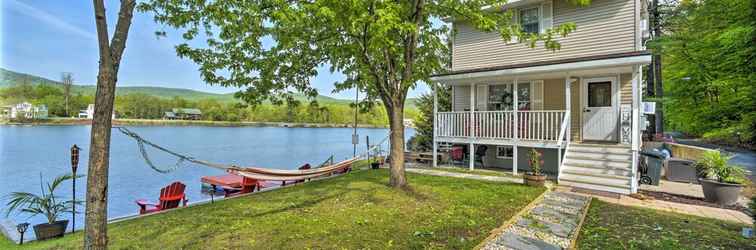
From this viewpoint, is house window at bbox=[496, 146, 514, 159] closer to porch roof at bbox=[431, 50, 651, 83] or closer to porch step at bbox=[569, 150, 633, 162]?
porch step at bbox=[569, 150, 633, 162]

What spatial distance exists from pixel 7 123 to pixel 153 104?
13.0 meters

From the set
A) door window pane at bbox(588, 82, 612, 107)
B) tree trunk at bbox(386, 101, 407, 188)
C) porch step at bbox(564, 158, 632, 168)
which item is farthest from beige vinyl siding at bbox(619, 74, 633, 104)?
tree trunk at bbox(386, 101, 407, 188)

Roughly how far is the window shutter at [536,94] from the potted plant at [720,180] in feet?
12.9

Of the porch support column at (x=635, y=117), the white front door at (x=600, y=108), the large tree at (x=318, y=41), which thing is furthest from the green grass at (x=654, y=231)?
the white front door at (x=600, y=108)

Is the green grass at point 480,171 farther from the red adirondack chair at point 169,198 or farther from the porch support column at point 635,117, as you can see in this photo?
the red adirondack chair at point 169,198

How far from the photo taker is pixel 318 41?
6.29m

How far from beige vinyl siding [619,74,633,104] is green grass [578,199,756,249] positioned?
4172mm

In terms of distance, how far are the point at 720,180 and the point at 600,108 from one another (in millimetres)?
3156

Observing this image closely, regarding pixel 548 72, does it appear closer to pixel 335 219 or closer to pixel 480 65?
pixel 480 65

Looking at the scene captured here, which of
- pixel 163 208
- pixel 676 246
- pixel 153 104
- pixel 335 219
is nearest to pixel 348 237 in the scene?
pixel 335 219

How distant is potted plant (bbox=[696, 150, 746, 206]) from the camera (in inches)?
244

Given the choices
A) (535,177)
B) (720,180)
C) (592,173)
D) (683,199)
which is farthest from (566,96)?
(720,180)

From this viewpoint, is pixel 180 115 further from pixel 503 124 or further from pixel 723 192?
pixel 723 192

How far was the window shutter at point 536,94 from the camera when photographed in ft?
33.0
